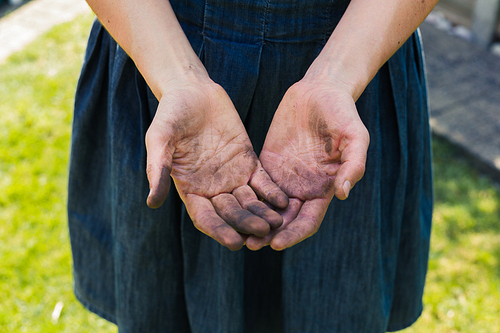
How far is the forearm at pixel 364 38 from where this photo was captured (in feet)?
3.44

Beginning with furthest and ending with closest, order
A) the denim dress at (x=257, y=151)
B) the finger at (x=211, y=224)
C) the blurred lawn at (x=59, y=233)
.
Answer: the blurred lawn at (x=59, y=233) → the denim dress at (x=257, y=151) → the finger at (x=211, y=224)

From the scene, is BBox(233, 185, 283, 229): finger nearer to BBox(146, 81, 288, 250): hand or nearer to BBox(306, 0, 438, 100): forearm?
BBox(146, 81, 288, 250): hand

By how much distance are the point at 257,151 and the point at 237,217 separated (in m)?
0.34

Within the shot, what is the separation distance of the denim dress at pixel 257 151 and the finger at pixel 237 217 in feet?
0.72

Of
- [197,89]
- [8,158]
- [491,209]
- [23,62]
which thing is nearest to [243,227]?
[197,89]

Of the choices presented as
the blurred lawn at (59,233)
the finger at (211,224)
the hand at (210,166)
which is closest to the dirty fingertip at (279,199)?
the hand at (210,166)

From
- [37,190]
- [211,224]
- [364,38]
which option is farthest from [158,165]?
[37,190]

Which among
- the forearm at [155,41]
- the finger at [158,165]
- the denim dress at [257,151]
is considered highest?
the forearm at [155,41]

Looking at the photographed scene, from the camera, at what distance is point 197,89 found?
1.03 meters

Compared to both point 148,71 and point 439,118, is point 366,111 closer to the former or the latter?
point 148,71

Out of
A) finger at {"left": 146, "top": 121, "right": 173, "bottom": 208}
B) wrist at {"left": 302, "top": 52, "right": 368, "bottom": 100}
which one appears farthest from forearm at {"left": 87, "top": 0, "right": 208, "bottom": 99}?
wrist at {"left": 302, "top": 52, "right": 368, "bottom": 100}

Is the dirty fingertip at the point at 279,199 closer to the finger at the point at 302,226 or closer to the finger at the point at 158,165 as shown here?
the finger at the point at 302,226

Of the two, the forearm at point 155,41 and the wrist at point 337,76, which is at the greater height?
the forearm at point 155,41

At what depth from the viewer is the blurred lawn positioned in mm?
2121
